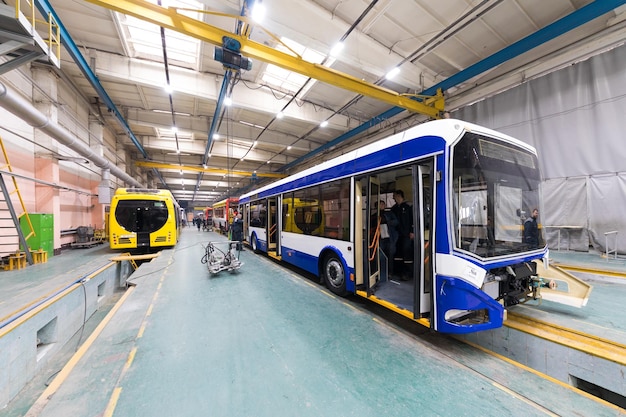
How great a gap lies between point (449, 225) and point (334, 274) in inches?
105

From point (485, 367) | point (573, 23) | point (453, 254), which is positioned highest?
point (573, 23)

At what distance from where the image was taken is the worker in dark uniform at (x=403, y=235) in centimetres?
441

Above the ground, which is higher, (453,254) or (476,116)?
(476,116)

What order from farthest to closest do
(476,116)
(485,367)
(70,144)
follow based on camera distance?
(476,116)
(70,144)
(485,367)

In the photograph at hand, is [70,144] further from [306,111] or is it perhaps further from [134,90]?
[306,111]

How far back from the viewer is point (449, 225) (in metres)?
2.55

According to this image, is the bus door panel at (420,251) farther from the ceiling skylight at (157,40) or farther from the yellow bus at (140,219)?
the yellow bus at (140,219)

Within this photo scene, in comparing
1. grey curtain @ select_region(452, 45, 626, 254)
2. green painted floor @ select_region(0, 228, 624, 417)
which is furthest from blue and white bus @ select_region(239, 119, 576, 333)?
grey curtain @ select_region(452, 45, 626, 254)

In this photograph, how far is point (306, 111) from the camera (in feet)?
33.4

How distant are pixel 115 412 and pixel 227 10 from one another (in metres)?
6.75

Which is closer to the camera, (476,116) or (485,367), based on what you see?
(485,367)

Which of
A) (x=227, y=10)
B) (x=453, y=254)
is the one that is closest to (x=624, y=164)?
(x=453, y=254)

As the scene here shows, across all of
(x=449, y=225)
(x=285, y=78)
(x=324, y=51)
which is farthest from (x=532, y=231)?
(x=285, y=78)

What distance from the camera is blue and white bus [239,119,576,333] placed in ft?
8.35
